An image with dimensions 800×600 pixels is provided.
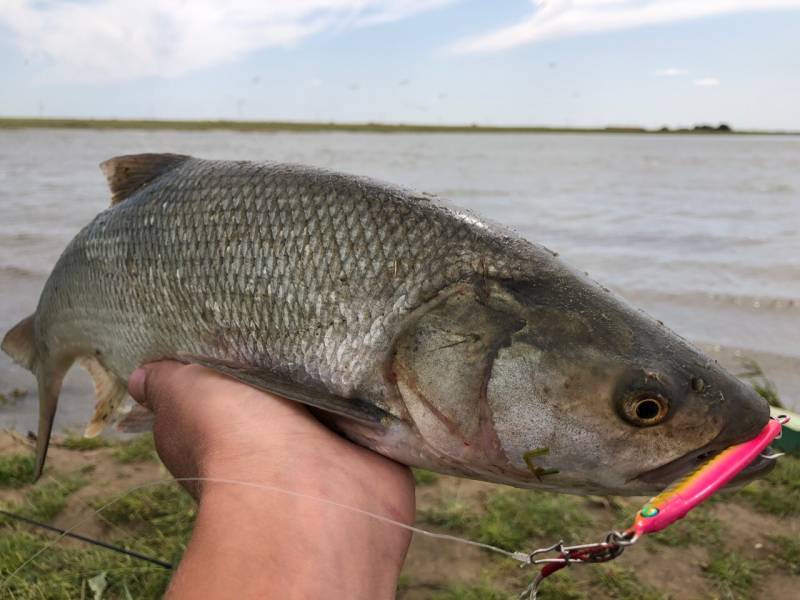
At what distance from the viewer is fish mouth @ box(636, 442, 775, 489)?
188 cm

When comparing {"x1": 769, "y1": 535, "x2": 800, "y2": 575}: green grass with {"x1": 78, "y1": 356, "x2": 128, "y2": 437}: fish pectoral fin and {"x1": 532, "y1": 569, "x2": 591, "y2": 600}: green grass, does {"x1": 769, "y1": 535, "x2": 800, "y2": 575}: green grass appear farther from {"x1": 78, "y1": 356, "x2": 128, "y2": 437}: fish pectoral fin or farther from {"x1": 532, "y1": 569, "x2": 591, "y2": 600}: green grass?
{"x1": 78, "y1": 356, "x2": 128, "y2": 437}: fish pectoral fin

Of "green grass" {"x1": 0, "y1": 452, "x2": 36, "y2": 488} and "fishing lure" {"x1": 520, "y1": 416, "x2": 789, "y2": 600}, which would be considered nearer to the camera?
"fishing lure" {"x1": 520, "y1": 416, "x2": 789, "y2": 600}

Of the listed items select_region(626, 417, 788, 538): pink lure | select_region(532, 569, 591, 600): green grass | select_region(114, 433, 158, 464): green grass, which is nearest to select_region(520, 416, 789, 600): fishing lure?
select_region(626, 417, 788, 538): pink lure

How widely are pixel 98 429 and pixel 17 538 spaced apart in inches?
36.5

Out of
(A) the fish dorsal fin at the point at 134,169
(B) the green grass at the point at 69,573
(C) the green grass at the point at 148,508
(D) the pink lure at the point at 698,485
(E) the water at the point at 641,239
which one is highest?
(A) the fish dorsal fin at the point at 134,169

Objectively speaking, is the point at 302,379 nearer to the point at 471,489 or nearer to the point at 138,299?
the point at 138,299

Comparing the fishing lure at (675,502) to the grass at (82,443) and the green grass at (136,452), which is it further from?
the grass at (82,443)

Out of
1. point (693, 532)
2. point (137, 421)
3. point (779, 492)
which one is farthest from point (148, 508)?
point (779, 492)

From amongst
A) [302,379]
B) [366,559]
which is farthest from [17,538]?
[366,559]

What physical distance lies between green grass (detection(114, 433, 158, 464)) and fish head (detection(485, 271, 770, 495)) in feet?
13.3

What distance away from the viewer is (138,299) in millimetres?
2979

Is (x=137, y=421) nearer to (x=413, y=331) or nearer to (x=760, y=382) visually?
(x=413, y=331)

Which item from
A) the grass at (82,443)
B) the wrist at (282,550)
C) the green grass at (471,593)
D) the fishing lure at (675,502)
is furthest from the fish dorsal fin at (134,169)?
the grass at (82,443)

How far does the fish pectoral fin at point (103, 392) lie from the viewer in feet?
11.4
